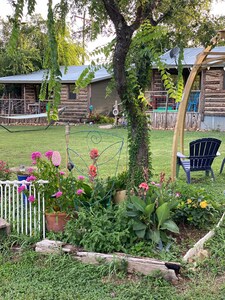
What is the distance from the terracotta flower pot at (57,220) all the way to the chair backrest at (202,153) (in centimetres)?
340

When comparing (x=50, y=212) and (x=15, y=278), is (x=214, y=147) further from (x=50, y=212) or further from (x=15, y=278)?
(x=15, y=278)

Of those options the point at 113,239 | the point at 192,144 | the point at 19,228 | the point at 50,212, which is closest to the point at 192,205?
the point at 113,239

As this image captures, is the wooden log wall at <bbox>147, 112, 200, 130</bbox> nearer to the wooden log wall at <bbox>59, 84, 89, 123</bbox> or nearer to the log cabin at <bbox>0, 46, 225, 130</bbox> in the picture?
the log cabin at <bbox>0, 46, 225, 130</bbox>

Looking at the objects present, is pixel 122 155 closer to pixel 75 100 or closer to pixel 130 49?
pixel 130 49

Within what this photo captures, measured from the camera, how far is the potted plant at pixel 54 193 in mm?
3760

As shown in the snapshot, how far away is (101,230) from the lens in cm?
338

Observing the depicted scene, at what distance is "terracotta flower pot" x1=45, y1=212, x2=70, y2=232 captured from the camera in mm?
3752

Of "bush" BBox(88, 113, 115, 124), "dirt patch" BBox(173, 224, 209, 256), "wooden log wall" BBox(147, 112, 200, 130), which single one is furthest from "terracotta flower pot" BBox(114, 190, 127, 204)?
"bush" BBox(88, 113, 115, 124)

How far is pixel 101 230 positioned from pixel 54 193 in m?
0.72

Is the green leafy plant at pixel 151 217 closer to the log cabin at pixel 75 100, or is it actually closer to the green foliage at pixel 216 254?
the green foliage at pixel 216 254

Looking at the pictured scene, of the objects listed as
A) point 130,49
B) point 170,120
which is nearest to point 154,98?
point 170,120

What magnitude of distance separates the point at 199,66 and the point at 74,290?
4.54 m

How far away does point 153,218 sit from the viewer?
347 cm

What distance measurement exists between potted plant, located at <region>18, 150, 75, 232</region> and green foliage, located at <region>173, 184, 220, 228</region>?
110cm
